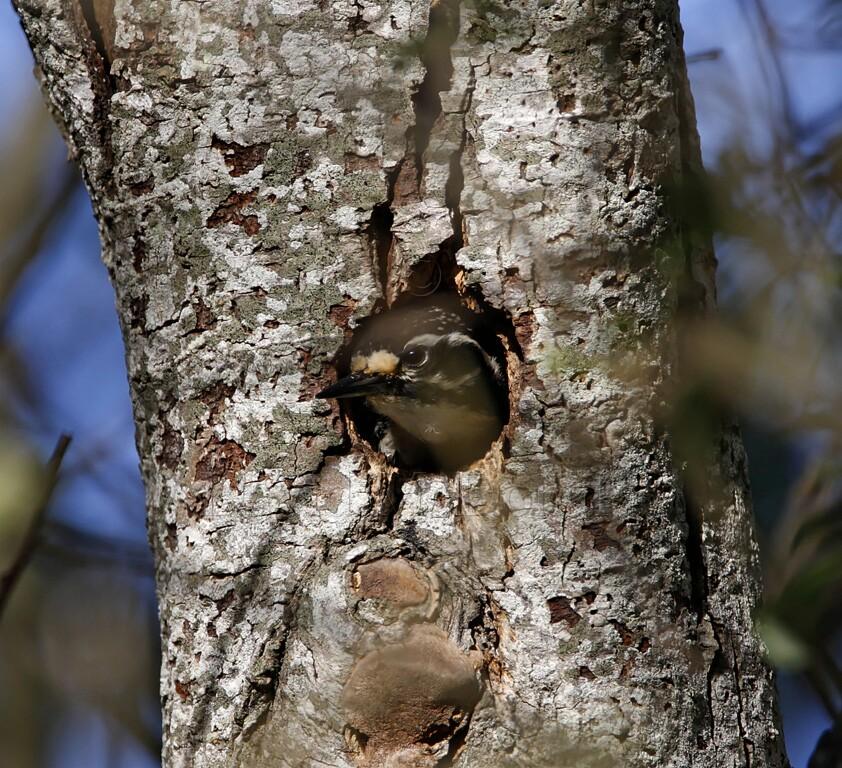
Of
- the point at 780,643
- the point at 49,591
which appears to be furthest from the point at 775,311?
the point at 49,591

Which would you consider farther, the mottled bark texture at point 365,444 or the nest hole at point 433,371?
→ the nest hole at point 433,371

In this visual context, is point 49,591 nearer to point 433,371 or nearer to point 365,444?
point 433,371

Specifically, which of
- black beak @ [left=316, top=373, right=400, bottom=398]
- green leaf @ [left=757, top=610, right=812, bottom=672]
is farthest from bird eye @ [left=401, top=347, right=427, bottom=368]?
green leaf @ [left=757, top=610, right=812, bottom=672]

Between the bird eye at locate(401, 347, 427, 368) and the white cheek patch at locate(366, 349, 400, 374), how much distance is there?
2.2 inches

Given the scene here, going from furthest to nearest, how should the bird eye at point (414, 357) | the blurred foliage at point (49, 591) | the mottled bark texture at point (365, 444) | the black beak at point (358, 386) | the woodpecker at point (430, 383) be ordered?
the blurred foliage at point (49, 591)
the bird eye at point (414, 357)
the woodpecker at point (430, 383)
the black beak at point (358, 386)
the mottled bark texture at point (365, 444)

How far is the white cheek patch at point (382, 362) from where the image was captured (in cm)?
272

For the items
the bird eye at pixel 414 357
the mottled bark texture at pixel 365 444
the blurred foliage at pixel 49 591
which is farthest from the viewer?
the blurred foliage at pixel 49 591

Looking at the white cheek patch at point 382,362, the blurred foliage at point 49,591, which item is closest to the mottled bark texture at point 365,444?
the white cheek patch at point 382,362

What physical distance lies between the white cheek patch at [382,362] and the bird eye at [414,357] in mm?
56

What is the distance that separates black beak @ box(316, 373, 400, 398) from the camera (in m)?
2.42

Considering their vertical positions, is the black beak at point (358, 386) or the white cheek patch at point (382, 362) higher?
the white cheek patch at point (382, 362)

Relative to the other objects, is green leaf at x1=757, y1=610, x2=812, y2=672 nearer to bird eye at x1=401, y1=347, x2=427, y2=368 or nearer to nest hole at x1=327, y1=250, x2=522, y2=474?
nest hole at x1=327, y1=250, x2=522, y2=474

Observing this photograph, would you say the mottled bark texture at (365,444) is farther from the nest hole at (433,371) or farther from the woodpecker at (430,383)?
the woodpecker at (430,383)

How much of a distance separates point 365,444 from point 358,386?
14cm
